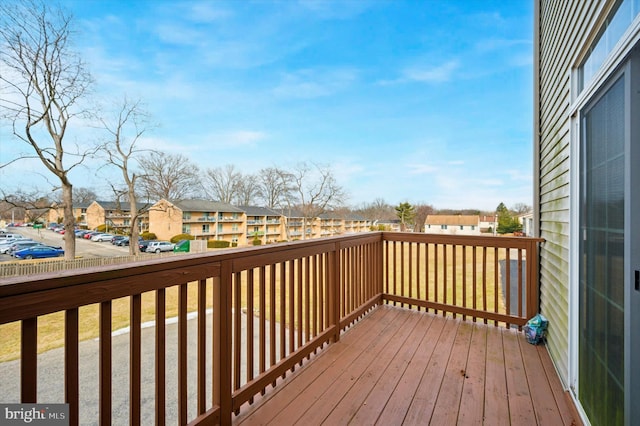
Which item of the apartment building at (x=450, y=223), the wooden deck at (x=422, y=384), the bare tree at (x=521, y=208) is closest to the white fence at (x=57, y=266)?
the wooden deck at (x=422, y=384)

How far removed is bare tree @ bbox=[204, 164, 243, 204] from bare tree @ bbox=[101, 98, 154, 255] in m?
5.97

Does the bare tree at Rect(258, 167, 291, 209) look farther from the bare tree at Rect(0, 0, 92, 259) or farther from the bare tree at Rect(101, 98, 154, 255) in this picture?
the bare tree at Rect(0, 0, 92, 259)

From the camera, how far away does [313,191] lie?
24.2 metres

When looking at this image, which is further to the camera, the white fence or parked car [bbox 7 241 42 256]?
parked car [bbox 7 241 42 256]

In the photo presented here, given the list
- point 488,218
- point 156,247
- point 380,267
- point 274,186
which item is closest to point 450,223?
point 488,218

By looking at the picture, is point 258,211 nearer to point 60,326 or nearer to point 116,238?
point 116,238

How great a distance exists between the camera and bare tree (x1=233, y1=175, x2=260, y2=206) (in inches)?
778

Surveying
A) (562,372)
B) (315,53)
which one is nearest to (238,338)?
(562,372)

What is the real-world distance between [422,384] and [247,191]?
64.5 ft

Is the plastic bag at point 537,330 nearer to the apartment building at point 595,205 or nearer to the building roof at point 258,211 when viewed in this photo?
the apartment building at point 595,205

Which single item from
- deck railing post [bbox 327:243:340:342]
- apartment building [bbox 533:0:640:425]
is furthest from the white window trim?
deck railing post [bbox 327:243:340:342]

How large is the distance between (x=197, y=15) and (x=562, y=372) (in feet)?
30.1

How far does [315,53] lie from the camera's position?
1041 cm

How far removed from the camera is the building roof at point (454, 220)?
14859mm
